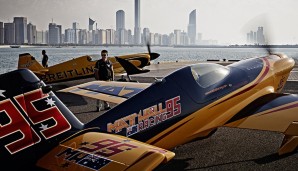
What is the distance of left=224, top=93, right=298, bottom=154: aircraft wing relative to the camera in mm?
6188

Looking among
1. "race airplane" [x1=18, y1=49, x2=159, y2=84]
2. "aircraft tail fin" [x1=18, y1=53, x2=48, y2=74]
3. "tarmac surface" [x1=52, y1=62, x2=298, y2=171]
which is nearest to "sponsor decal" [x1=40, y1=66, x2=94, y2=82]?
"race airplane" [x1=18, y1=49, x2=159, y2=84]

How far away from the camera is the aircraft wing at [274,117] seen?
6188mm

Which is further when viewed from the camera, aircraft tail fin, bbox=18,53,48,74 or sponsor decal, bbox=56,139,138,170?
aircraft tail fin, bbox=18,53,48,74

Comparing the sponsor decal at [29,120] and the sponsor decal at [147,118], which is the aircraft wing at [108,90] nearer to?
the sponsor decal at [147,118]

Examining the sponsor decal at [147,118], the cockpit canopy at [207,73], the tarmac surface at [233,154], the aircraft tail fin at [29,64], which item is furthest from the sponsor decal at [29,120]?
the aircraft tail fin at [29,64]

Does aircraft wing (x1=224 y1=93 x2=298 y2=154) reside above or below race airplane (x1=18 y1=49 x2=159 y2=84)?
below

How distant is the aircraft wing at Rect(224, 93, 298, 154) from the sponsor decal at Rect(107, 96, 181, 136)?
55.0 inches

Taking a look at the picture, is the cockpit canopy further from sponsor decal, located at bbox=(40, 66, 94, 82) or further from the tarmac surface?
sponsor decal, located at bbox=(40, 66, 94, 82)

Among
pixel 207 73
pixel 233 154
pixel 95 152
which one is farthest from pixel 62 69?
pixel 95 152

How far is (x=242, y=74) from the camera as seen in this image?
7484 millimetres

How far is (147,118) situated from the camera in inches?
224

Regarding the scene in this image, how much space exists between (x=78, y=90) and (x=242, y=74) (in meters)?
4.71

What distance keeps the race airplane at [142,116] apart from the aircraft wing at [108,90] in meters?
0.03

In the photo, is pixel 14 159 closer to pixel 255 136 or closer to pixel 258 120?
pixel 258 120
